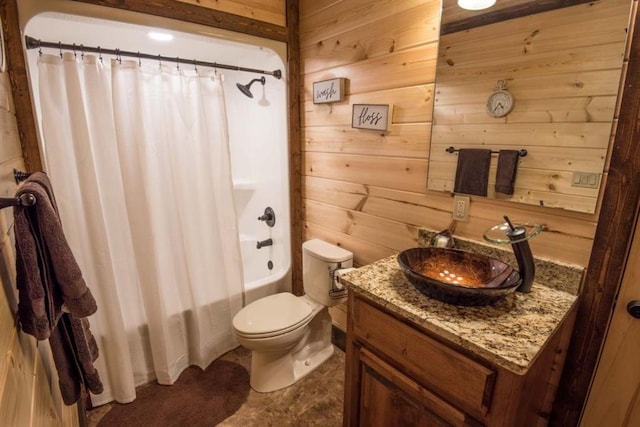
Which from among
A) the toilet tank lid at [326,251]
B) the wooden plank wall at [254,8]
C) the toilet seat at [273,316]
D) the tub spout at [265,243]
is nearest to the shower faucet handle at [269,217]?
the tub spout at [265,243]

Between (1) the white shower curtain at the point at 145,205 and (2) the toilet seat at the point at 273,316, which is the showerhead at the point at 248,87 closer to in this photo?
(1) the white shower curtain at the point at 145,205

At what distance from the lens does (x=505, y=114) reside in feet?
3.93

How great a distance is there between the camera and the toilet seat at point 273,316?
5.60 ft

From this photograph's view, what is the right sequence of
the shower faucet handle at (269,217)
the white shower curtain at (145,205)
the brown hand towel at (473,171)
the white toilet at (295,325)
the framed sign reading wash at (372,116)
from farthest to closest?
the shower faucet handle at (269,217)
the white toilet at (295,325)
the framed sign reading wash at (372,116)
the white shower curtain at (145,205)
the brown hand towel at (473,171)

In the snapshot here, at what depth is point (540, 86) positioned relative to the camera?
43.5 inches

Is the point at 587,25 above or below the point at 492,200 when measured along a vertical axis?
above

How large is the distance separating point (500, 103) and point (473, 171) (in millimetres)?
270

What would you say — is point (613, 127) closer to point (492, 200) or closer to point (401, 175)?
point (492, 200)

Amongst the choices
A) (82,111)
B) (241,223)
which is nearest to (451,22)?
(82,111)

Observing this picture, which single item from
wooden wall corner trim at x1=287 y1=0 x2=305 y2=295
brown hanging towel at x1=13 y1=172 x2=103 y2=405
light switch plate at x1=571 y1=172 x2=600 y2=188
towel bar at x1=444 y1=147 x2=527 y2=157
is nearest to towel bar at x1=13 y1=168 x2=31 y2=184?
brown hanging towel at x1=13 y1=172 x2=103 y2=405

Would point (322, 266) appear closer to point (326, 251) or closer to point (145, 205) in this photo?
point (326, 251)

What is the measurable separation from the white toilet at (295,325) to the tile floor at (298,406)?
6 centimetres

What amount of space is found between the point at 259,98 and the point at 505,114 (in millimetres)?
1753

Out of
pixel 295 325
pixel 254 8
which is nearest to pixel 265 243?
pixel 295 325
